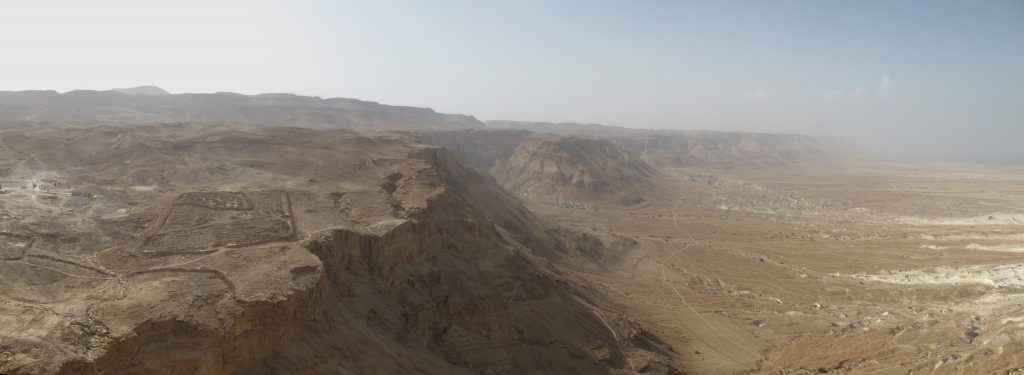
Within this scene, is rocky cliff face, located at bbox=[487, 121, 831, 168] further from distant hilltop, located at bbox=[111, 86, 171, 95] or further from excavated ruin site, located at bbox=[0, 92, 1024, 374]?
distant hilltop, located at bbox=[111, 86, 171, 95]

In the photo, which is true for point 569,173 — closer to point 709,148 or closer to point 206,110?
point 206,110

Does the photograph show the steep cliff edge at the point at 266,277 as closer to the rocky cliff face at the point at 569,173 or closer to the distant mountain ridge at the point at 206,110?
A: the rocky cliff face at the point at 569,173

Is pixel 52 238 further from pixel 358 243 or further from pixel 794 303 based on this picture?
pixel 794 303

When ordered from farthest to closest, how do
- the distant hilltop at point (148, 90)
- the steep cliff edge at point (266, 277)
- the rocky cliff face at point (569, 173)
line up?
the distant hilltop at point (148, 90) < the rocky cliff face at point (569, 173) < the steep cliff edge at point (266, 277)

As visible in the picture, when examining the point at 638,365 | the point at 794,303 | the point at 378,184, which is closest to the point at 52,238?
the point at 378,184

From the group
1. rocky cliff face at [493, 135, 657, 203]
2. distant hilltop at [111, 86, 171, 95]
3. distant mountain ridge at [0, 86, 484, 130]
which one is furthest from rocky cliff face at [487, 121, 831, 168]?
distant hilltop at [111, 86, 171, 95]

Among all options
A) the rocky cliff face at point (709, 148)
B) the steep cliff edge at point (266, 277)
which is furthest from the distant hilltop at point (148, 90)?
the steep cliff edge at point (266, 277)

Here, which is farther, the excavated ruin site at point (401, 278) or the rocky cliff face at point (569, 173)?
the rocky cliff face at point (569, 173)
